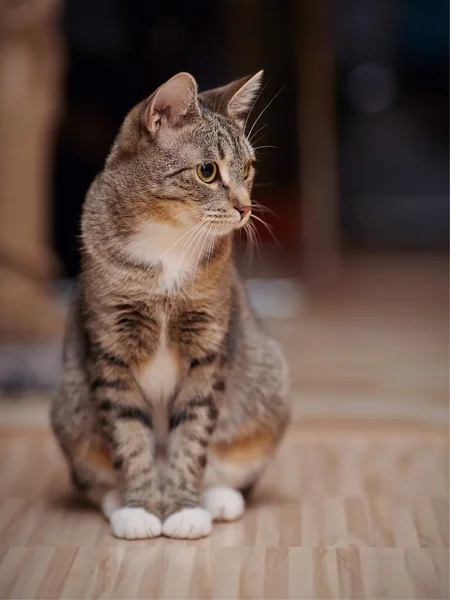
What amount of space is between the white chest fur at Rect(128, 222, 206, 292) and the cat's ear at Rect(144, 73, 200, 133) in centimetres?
19

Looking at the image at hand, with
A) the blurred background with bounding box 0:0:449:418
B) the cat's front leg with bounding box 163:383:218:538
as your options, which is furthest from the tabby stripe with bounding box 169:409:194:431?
the blurred background with bounding box 0:0:449:418

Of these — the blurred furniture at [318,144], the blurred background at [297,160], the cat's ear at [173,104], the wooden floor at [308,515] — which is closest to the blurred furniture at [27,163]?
the blurred background at [297,160]

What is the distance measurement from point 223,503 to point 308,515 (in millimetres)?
179

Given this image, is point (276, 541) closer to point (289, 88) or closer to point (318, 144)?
point (289, 88)

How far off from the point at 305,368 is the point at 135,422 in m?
1.51

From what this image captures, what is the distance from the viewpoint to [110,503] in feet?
6.77

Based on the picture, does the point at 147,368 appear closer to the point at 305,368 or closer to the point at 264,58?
the point at 305,368

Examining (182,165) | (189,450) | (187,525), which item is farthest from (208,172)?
(187,525)

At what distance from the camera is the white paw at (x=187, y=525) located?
1945 millimetres

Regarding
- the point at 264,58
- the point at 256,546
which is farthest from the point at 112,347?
the point at 264,58

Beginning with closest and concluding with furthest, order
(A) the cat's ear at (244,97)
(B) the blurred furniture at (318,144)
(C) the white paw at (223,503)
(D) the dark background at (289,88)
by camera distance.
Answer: (A) the cat's ear at (244,97) < (C) the white paw at (223,503) < (D) the dark background at (289,88) < (B) the blurred furniture at (318,144)

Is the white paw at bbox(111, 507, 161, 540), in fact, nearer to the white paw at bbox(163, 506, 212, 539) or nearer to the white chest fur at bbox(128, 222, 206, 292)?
the white paw at bbox(163, 506, 212, 539)

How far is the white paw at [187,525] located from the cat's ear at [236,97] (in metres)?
0.75

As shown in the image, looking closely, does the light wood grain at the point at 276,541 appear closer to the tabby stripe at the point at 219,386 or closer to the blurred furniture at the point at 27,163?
the tabby stripe at the point at 219,386
